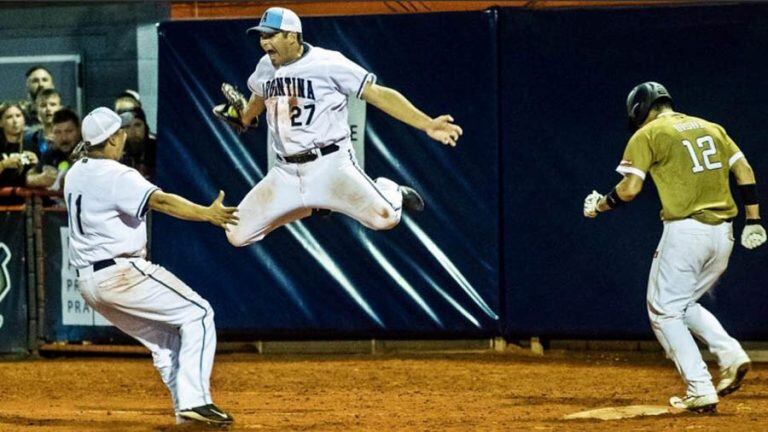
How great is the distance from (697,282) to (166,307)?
3.44 meters

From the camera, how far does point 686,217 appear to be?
29.2ft

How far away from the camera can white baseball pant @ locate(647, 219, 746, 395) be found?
8875 millimetres

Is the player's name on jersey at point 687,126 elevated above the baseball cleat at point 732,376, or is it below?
above

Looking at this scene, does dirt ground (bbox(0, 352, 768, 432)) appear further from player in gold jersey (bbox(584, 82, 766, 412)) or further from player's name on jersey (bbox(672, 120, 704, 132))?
player's name on jersey (bbox(672, 120, 704, 132))

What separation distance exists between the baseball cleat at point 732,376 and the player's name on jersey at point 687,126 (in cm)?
158

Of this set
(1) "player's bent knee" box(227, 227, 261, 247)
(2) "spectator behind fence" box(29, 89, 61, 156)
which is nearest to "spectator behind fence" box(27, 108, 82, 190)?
(2) "spectator behind fence" box(29, 89, 61, 156)

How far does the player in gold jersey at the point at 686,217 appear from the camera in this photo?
29.1 ft

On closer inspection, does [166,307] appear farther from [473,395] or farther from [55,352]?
[55,352]

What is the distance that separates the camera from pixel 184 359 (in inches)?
335

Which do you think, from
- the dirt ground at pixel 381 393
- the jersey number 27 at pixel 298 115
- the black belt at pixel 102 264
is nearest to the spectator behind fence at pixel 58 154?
the dirt ground at pixel 381 393

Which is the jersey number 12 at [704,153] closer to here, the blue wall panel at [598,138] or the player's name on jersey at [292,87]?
the player's name on jersey at [292,87]

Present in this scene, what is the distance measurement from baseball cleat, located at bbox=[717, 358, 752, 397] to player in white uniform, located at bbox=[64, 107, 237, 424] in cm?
330

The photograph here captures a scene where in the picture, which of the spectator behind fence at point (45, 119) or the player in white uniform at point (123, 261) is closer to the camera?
the player in white uniform at point (123, 261)

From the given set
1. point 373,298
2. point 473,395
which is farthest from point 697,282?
point 373,298
